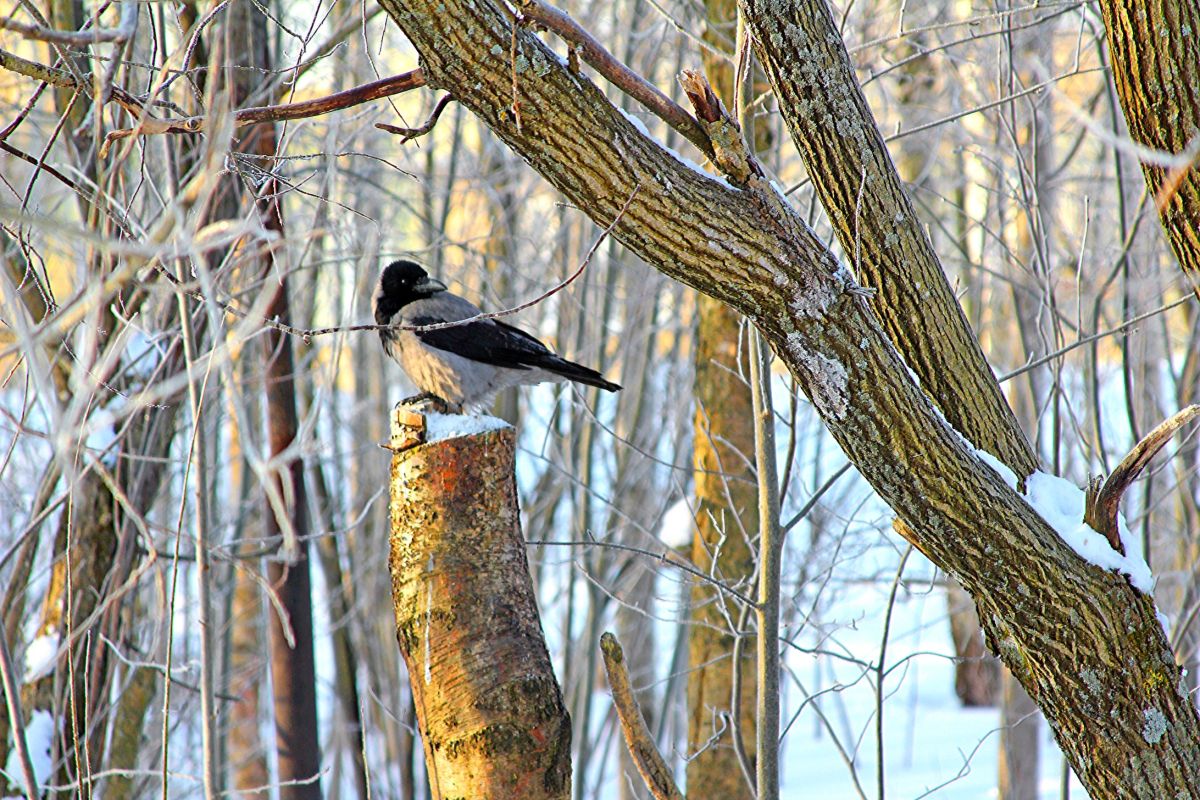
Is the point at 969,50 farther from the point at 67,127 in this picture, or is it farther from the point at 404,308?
the point at 67,127

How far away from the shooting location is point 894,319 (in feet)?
8.14

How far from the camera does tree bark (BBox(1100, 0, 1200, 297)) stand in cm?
214

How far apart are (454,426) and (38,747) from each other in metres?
2.17

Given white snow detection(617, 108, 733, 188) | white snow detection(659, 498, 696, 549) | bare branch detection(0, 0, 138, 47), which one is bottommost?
white snow detection(659, 498, 696, 549)

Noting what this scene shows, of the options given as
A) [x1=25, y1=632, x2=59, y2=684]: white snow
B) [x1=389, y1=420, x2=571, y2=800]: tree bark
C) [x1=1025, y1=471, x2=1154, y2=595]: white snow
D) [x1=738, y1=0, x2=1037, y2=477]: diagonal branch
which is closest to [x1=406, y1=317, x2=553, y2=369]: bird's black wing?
[x1=389, y1=420, x2=571, y2=800]: tree bark

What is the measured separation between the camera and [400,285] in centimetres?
477

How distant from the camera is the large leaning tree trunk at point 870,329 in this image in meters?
2.09

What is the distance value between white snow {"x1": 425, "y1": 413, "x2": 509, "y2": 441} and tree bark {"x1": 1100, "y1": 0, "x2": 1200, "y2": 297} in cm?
160

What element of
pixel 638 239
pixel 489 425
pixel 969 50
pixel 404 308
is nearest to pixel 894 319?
pixel 638 239

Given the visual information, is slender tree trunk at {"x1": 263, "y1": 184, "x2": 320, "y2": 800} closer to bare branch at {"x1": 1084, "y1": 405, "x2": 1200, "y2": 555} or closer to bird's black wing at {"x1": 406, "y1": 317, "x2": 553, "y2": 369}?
bird's black wing at {"x1": 406, "y1": 317, "x2": 553, "y2": 369}

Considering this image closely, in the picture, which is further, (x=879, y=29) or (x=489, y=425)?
(x=879, y=29)

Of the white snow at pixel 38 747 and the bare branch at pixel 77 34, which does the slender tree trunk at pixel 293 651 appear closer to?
the white snow at pixel 38 747

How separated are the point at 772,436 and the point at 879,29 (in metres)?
4.62

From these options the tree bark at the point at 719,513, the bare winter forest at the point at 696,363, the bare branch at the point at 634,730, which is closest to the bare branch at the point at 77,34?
the bare winter forest at the point at 696,363
